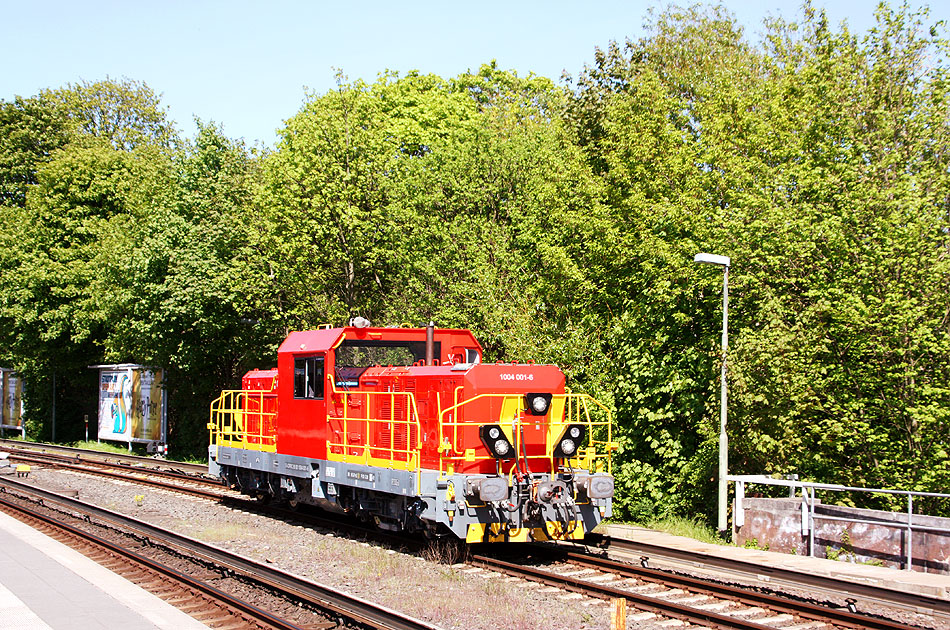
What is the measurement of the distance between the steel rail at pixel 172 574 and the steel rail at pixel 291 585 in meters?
0.59

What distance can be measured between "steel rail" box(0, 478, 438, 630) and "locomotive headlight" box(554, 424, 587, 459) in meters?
4.33

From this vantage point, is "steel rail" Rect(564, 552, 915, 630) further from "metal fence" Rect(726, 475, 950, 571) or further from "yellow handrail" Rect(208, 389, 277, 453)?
"yellow handrail" Rect(208, 389, 277, 453)

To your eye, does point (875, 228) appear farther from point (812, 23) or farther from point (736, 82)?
point (736, 82)

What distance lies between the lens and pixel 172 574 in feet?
38.0

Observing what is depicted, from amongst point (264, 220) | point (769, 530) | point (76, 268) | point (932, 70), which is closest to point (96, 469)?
point (264, 220)

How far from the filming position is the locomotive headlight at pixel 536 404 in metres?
13.2

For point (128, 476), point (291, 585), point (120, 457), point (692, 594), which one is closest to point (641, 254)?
point (692, 594)

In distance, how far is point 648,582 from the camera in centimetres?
1169

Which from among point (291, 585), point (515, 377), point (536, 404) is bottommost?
point (291, 585)

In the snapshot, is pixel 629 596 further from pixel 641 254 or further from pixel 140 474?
pixel 140 474

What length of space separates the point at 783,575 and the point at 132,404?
30702 millimetres

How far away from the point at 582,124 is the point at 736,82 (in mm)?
8478

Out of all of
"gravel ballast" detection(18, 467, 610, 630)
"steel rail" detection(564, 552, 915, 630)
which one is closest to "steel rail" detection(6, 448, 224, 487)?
"gravel ballast" detection(18, 467, 610, 630)

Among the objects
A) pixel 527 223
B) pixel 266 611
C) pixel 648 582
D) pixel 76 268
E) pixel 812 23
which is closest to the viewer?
pixel 266 611
